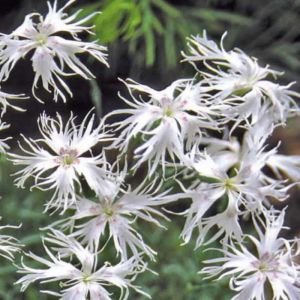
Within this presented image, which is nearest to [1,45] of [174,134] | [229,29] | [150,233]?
[174,134]

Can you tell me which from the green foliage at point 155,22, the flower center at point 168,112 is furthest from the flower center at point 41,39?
the green foliage at point 155,22

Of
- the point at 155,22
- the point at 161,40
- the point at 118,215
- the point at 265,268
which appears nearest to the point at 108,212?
the point at 118,215

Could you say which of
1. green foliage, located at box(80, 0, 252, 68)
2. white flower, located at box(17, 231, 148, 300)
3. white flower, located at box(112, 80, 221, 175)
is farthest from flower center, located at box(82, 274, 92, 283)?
green foliage, located at box(80, 0, 252, 68)

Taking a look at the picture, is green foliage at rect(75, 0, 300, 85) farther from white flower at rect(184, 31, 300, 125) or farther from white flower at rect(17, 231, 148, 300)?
white flower at rect(17, 231, 148, 300)

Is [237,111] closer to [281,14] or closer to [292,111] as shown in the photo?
[292,111]

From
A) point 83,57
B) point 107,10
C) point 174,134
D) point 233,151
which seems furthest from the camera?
point 83,57
